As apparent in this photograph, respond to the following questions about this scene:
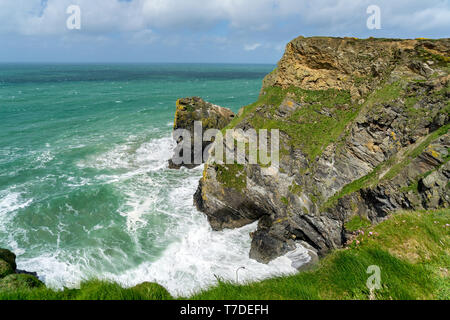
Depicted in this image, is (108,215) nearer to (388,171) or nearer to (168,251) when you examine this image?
(168,251)

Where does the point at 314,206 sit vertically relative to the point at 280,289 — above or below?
below

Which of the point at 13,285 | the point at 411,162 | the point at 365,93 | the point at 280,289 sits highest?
the point at 365,93

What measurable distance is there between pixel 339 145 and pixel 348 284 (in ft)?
57.5

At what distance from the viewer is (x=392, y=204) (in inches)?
583

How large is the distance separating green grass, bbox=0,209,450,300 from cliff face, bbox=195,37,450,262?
326 inches

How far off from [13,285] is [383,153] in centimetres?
2214

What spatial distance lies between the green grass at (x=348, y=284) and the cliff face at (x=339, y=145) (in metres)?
8.27

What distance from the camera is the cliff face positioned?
1552 centimetres

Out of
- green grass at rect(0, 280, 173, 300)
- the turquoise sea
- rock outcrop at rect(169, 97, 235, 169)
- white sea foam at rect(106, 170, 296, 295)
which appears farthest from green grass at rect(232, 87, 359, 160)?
green grass at rect(0, 280, 173, 300)

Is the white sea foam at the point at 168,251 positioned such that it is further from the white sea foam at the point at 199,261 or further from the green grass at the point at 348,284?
the green grass at the point at 348,284

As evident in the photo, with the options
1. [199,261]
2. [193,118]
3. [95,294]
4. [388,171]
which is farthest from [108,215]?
[388,171]

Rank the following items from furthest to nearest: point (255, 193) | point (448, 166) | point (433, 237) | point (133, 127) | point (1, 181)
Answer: point (133, 127) → point (1, 181) → point (255, 193) → point (448, 166) → point (433, 237)
